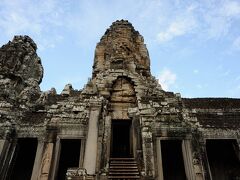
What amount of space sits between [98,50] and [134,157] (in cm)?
964

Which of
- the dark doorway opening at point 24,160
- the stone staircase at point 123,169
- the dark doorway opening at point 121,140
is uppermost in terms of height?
the dark doorway opening at point 121,140

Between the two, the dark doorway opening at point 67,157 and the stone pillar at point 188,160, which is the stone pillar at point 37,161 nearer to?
the dark doorway opening at point 67,157

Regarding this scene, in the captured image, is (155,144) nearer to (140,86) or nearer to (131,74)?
(140,86)

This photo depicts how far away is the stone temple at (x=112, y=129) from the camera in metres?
10.4

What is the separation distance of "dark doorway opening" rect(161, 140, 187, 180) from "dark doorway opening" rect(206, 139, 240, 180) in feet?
4.91

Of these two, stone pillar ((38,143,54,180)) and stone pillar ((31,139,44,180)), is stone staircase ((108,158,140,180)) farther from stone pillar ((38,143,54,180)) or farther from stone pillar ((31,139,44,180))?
stone pillar ((31,139,44,180))

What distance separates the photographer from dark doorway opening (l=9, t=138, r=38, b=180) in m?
12.2

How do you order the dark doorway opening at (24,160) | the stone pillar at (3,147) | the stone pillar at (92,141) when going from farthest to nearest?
the dark doorway opening at (24,160)
the stone pillar at (3,147)
the stone pillar at (92,141)

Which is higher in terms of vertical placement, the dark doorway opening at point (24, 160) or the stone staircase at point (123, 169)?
the dark doorway opening at point (24, 160)

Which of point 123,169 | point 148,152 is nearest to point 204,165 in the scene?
point 148,152

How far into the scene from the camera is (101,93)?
41.0 feet

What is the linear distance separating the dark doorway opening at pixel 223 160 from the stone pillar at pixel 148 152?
321cm

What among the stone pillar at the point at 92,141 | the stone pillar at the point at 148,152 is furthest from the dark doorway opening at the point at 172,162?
the stone pillar at the point at 92,141

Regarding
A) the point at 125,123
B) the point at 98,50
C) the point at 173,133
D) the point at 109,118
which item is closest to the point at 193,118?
the point at 173,133
